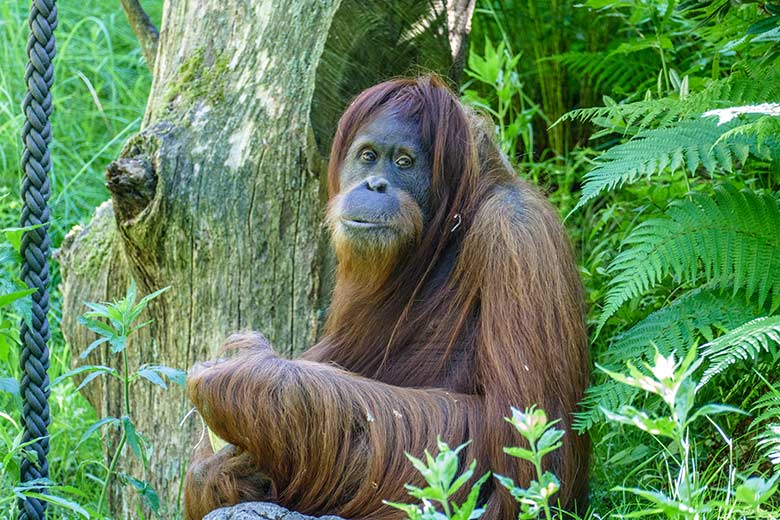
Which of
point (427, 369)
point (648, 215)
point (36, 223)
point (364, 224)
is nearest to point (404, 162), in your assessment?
point (364, 224)

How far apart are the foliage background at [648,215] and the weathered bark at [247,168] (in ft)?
1.65

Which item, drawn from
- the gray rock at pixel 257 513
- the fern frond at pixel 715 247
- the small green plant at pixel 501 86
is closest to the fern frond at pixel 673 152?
the fern frond at pixel 715 247

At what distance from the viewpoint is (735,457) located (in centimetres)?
351

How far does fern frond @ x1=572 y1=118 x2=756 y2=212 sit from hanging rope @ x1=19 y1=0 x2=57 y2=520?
1475 millimetres

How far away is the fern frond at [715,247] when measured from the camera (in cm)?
316

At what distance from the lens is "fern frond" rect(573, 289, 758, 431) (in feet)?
10.1

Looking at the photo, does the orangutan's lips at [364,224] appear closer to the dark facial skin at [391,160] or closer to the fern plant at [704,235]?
the dark facial skin at [391,160]

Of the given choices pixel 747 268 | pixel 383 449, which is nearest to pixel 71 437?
pixel 383 449

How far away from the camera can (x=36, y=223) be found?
10.1 feet

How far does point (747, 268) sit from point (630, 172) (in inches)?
16.7

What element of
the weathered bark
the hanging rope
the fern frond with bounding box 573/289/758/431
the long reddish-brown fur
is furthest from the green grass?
the fern frond with bounding box 573/289/758/431

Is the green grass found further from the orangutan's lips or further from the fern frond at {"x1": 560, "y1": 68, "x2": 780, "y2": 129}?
the fern frond at {"x1": 560, "y1": 68, "x2": 780, "y2": 129}

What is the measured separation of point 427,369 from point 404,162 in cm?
61

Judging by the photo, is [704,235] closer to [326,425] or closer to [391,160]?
[391,160]
